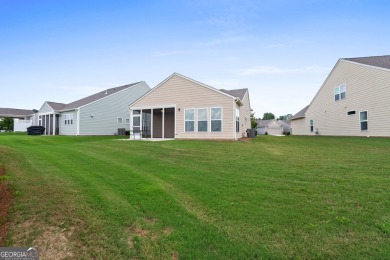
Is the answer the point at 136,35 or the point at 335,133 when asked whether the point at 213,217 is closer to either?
the point at 136,35

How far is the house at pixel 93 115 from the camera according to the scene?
1007 inches

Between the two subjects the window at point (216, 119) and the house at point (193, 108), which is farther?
the window at point (216, 119)

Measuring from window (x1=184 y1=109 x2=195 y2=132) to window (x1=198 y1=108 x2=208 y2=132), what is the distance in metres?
0.50

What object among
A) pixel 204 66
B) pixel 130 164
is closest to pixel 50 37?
pixel 204 66

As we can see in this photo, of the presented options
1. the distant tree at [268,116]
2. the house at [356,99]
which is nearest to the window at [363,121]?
the house at [356,99]

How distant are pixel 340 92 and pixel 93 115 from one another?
26535 mm

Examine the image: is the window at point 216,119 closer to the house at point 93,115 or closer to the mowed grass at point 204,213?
the mowed grass at point 204,213

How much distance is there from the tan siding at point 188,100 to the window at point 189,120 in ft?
0.89

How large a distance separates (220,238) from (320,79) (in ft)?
89.6

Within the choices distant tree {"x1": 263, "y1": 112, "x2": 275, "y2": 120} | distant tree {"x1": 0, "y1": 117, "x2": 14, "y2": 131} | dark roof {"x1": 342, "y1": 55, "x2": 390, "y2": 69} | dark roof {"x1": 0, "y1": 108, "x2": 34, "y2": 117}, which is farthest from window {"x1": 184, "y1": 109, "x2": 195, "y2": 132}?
distant tree {"x1": 263, "y1": 112, "x2": 275, "y2": 120}

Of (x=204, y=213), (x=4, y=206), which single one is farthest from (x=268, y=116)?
(x=4, y=206)

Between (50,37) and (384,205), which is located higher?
(50,37)

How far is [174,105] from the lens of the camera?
58.2ft

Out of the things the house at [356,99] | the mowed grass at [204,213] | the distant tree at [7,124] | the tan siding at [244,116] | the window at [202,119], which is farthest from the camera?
the distant tree at [7,124]
